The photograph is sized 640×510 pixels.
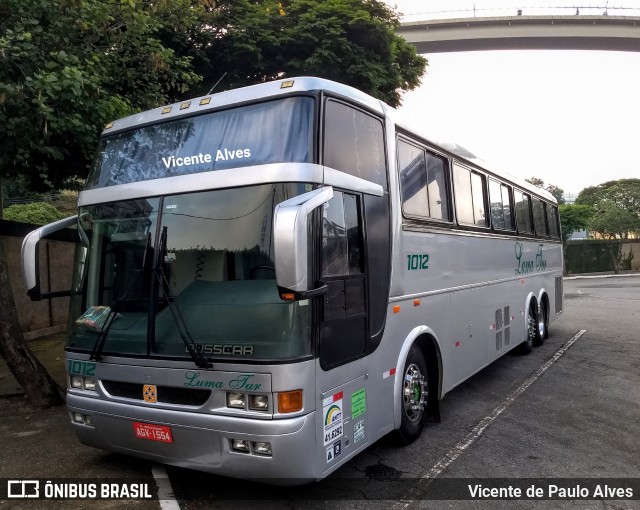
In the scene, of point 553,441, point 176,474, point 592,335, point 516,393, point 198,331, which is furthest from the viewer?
point 592,335

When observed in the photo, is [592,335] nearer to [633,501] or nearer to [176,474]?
[633,501]

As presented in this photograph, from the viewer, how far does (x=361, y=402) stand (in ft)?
14.0

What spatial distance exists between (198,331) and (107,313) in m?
0.89

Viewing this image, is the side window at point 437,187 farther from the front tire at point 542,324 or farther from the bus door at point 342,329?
the front tire at point 542,324

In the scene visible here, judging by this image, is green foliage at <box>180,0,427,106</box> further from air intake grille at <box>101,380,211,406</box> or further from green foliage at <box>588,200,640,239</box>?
green foliage at <box>588,200,640,239</box>

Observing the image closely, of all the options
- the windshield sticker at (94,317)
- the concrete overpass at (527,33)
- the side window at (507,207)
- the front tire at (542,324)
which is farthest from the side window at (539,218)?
the concrete overpass at (527,33)

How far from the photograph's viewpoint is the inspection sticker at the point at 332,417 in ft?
12.5

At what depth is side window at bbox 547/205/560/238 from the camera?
12.4m

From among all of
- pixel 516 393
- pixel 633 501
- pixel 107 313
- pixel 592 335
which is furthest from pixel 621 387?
pixel 107 313

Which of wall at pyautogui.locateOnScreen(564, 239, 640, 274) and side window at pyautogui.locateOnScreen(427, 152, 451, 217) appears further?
wall at pyautogui.locateOnScreen(564, 239, 640, 274)

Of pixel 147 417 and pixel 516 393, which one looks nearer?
pixel 147 417

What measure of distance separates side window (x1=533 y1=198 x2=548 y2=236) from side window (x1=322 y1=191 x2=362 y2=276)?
747 centimetres

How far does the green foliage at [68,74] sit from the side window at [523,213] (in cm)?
631

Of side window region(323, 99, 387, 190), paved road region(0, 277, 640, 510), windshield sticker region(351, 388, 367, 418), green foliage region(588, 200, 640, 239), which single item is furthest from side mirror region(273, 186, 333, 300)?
green foliage region(588, 200, 640, 239)
